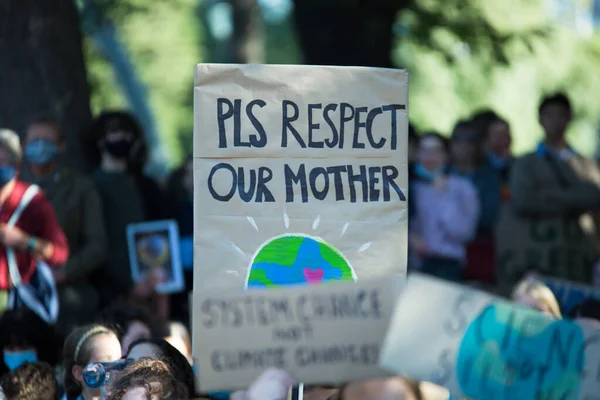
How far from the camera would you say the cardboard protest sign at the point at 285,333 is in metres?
4.05

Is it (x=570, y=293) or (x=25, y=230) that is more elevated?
(x=25, y=230)

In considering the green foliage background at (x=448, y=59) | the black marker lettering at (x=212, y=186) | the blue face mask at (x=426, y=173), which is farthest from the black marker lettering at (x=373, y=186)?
the green foliage background at (x=448, y=59)

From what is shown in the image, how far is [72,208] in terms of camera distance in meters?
7.57

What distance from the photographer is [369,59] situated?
11062 millimetres

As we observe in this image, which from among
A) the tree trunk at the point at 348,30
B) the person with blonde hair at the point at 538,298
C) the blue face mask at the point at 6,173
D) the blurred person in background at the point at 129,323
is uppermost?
the tree trunk at the point at 348,30

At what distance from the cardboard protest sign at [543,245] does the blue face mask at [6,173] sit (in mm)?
3252

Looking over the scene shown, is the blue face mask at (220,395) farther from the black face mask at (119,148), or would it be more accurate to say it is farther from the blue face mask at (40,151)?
the black face mask at (119,148)

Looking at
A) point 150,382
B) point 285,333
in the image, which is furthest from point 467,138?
point 285,333

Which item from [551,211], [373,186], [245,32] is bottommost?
[551,211]

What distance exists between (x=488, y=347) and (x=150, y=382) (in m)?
1.18

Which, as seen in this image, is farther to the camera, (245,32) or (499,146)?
(245,32)

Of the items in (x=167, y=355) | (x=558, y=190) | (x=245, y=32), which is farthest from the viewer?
(x=245, y=32)

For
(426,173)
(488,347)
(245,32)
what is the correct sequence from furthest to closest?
1. (245,32)
2. (426,173)
3. (488,347)

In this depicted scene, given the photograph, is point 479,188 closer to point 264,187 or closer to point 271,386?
point 264,187
